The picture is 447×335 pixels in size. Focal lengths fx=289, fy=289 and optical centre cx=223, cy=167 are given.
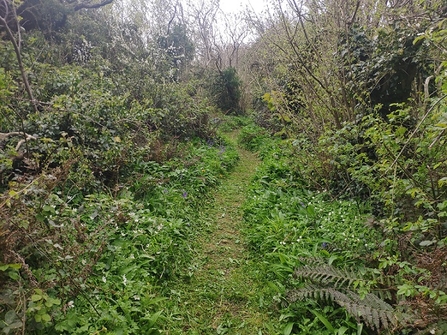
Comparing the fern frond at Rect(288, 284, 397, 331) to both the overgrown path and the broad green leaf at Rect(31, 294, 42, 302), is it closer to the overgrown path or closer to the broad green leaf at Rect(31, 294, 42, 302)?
the overgrown path

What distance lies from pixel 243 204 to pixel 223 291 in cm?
206

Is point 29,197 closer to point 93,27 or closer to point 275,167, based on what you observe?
point 275,167

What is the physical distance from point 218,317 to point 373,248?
166 cm

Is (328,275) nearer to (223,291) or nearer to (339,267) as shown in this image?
(339,267)

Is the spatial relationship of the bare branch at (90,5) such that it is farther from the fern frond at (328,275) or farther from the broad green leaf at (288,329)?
the broad green leaf at (288,329)

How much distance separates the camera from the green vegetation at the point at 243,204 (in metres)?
2.14

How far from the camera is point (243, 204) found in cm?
495

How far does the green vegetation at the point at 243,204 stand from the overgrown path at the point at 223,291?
0.02 m

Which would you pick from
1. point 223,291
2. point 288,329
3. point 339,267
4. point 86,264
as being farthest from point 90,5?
point 288,329

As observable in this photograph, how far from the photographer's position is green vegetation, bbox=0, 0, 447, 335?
2145 millimetres

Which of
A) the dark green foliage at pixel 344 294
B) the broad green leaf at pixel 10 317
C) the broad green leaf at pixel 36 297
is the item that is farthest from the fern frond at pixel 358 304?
the broad green leaf at pixel 10 317

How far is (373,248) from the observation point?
9.43 ft

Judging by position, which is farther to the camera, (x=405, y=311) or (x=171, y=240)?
(x=171, y=240)

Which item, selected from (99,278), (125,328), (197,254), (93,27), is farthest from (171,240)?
(93,27)
